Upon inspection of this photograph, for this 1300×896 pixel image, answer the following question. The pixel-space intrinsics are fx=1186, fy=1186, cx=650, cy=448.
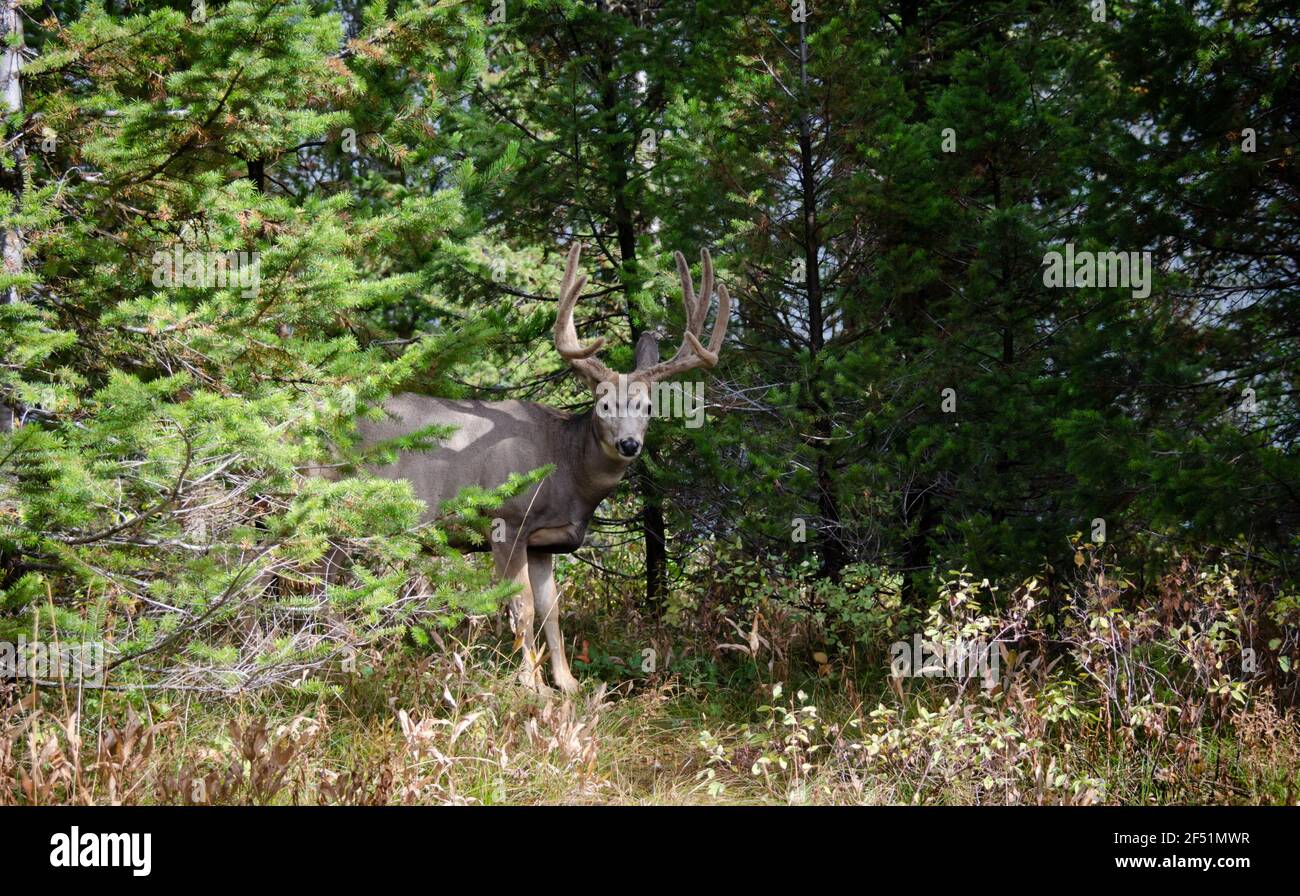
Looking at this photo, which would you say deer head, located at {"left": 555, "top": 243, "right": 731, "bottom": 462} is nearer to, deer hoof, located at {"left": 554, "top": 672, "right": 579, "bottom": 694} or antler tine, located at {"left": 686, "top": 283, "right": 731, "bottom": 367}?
antler tine, located at {"left": 686, "top": 283, "right": 731, "bottom": 367}

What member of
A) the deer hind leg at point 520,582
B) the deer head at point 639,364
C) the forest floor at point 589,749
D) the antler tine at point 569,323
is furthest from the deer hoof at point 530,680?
the antler tine at point 569,323

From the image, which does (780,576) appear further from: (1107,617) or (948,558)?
(1107,617)

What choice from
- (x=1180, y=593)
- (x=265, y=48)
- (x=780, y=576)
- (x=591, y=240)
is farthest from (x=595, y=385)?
(x=1180, y=593)

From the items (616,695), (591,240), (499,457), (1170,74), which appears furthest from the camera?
(591,240)

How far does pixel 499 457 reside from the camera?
8867mm

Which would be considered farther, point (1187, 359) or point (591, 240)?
point (591, 240)

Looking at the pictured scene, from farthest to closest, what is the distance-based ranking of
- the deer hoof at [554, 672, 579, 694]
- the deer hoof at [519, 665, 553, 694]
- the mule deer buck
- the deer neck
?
the deer neck → the mule deer buck → the deer hoof at [554, 672, 579, 694] → the deer hoof at [519, 665, 553, 694]

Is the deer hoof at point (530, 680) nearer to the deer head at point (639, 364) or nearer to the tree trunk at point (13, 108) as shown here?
the deer head at point (639, 364)

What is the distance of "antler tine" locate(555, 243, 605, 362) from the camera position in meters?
8.30

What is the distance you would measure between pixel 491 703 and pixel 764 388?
3.50m

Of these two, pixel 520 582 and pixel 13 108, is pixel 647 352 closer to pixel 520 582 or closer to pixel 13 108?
pixel 520 582

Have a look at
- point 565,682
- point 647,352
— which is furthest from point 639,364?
point 565,682

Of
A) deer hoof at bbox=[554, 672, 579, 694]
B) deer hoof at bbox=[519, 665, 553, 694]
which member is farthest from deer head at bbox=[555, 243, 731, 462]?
deer hoof at bbox=[519, 665, 553, 694]

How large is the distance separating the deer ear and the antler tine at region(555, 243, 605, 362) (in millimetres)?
395
